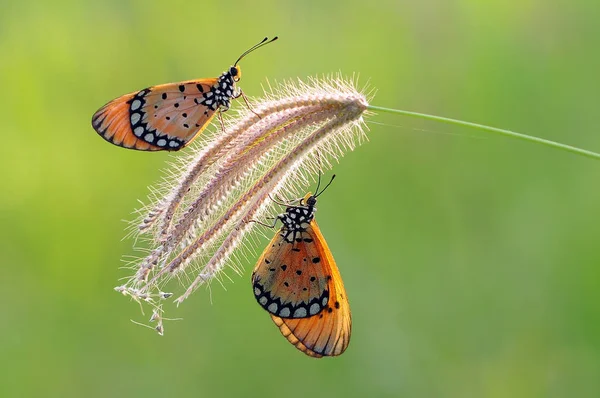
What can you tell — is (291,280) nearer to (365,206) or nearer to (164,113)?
(164,113)

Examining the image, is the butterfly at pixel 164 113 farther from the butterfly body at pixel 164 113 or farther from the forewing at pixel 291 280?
the forewing at pixel 291 280

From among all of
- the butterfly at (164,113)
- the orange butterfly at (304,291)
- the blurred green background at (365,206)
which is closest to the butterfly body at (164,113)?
the butterfly at (164,113)

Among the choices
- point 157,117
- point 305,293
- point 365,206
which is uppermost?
point 365,206

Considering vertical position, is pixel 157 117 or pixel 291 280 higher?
pixel 157 117

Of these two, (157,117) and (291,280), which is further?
(291,280)

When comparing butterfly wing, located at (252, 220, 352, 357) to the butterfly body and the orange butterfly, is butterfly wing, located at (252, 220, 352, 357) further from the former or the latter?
the butterfly body

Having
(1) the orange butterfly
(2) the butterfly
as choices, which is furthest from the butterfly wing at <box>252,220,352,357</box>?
(2) the butterfly

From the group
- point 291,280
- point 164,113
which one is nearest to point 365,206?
point 291,280
